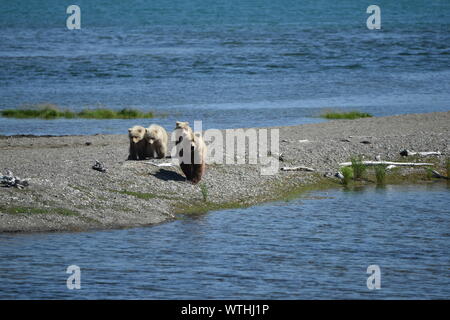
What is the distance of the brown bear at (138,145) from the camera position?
1892 cm

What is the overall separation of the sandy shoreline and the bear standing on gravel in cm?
64

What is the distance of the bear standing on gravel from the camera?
62.1 feet

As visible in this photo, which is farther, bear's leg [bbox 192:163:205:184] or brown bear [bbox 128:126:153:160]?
brown bear [bbox 128:126:153:160]

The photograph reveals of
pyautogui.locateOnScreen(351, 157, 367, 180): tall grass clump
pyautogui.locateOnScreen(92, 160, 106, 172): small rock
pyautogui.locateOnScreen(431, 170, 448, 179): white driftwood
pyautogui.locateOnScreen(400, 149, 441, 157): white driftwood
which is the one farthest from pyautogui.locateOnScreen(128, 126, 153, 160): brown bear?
pyautogui.locateOnScreen(431, 170, 448, 179): white driftwood

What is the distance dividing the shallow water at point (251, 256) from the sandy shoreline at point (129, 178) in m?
0.52

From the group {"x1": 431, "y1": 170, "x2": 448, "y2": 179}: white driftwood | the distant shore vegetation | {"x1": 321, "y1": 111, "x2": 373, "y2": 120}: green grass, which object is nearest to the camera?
{"x1": 431, "y1": 170, "x2": 448, "y2": 179}: white driftwood

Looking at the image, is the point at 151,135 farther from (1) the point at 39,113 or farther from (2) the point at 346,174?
(1) the point at 39,113

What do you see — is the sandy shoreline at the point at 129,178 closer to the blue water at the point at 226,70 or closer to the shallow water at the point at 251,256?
the shallow water at the point at 251,256

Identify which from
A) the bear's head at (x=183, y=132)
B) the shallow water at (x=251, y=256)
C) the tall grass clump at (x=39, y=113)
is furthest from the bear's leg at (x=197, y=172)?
the tall grass clump at (x=39, y=113)

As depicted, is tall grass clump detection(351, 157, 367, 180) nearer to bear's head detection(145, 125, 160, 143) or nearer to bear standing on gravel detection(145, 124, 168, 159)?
bear standing on gravel detection(145, 124, 168, 159)

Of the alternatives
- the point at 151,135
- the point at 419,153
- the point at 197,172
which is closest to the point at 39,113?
the point at 151,135

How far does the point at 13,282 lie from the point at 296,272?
4.48m

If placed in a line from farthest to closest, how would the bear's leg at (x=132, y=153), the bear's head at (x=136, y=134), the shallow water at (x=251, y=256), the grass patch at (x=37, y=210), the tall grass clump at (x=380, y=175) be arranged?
the tall grass clump at (x=380, y=175) < the bear's leg at (x=132, y=153) < the bear's head at (x=136, y=134) < the grass patch at (x=37, y=210) < the shallow water at (x=251, y=256)
